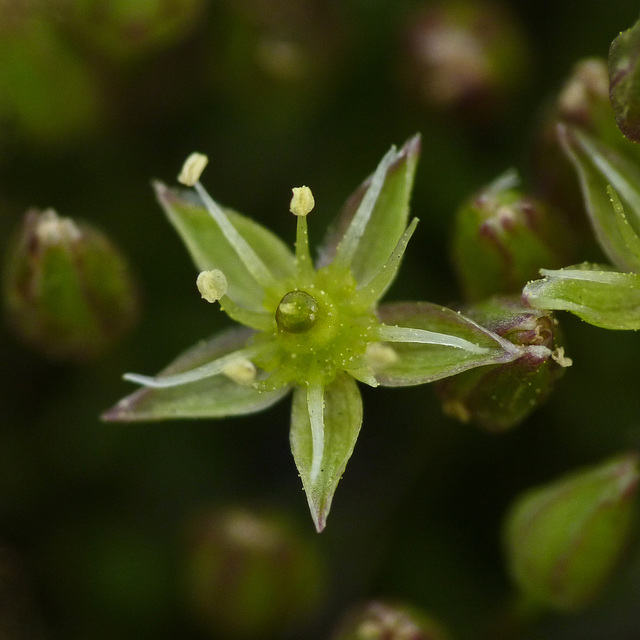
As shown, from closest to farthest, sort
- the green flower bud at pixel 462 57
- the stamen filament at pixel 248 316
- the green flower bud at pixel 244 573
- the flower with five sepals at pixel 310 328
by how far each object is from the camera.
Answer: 1. the flower with five sepals at pixel 310 328
2. the stamen filament at pixel 248 316
3. the green flower bud at pixel 244 573
4. the green flower bud at pixel 462 57

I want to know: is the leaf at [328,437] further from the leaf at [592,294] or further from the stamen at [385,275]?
the leaf at [592,294]

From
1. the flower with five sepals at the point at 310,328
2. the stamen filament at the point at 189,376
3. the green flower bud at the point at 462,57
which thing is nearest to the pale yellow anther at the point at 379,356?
the flower with five sepals at the point at 310,328

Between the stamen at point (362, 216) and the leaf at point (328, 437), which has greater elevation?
the stamen at point (362, 216)

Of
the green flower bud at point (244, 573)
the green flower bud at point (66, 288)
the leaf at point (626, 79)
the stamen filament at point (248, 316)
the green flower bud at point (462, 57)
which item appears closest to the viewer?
the leaf at point (626, 79)

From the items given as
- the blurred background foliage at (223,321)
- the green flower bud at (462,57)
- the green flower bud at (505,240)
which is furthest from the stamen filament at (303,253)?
the green flower bud at (462,57)

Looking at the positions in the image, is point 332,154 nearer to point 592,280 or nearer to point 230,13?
point 230,13

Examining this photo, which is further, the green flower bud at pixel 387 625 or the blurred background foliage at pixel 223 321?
the blurred background foliage at pixel 223 321

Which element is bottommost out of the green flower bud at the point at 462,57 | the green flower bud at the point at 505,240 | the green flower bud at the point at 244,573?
the green flower bud at the point at 244,573
